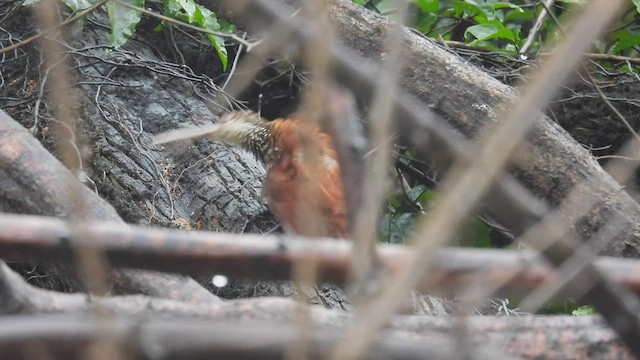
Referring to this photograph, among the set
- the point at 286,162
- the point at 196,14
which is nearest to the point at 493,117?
the point at 286,162

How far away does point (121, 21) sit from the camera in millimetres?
2912

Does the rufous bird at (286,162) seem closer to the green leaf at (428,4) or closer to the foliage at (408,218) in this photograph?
the foliage at (408,218)

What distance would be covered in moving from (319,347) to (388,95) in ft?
0.93

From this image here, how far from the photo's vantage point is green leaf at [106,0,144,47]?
2875 millimetres

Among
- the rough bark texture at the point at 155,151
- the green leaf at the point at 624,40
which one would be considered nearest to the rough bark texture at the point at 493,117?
the rough bark texture at the point at 155,151

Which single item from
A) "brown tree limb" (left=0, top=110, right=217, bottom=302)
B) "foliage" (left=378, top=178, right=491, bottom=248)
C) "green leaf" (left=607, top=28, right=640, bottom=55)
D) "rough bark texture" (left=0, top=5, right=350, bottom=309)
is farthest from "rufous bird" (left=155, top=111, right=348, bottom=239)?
"green leaf" (left=607, top=28, right=640, bottom=55)

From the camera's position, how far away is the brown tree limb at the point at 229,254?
118 cm

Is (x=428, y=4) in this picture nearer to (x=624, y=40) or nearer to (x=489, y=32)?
(x=489, y=32)

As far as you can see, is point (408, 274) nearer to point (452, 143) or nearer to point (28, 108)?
point (452, 143)

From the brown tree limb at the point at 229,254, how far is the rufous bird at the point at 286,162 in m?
0.94

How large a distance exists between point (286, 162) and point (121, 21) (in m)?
0.76

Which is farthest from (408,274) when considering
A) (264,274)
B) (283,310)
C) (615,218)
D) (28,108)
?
(28,108)

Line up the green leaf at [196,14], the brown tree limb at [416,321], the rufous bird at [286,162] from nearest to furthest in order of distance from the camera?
the brown tree limb at [416,321] → the rufous bird at [286,162] → the green leaf at [196,14]

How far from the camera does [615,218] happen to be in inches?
88.0
